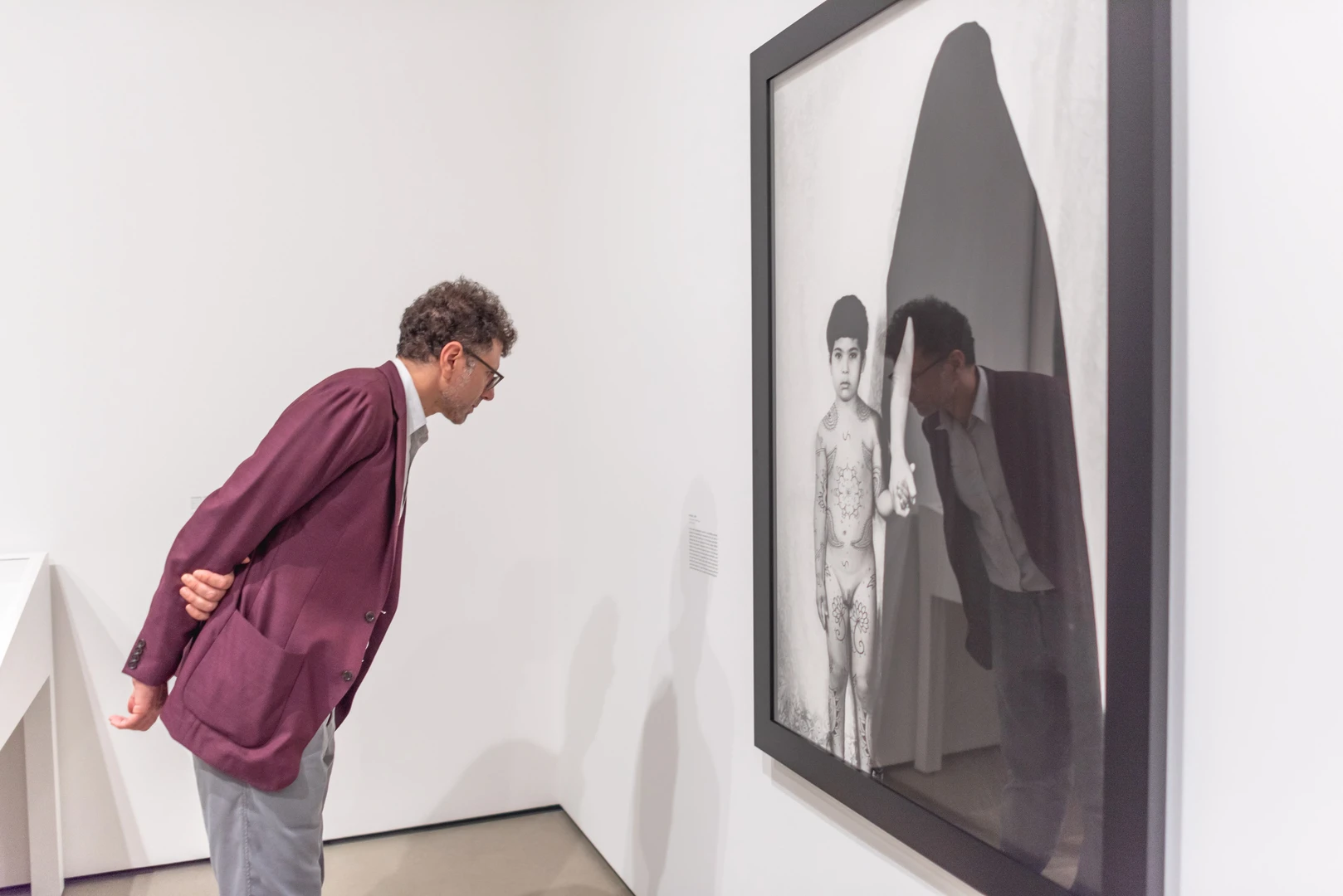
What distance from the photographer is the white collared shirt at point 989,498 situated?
124 cm

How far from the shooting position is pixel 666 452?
2.46 metres

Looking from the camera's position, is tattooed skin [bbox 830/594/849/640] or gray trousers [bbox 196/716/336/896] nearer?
tattooed skin [bbox 830/594/849/640]

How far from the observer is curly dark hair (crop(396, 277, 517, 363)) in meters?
1.92

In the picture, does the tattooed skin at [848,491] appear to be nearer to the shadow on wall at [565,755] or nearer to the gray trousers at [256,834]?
the gray trousers at [256,834]

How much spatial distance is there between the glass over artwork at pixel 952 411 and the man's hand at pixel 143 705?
1228 mm

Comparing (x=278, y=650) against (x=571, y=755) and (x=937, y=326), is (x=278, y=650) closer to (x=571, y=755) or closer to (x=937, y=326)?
(x=937, y=326)

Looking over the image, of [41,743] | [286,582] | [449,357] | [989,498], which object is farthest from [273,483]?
[41,743]

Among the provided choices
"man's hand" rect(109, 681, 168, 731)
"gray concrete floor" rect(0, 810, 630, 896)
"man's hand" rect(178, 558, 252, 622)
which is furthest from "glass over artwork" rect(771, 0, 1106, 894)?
"gray concrete floor" rect(0, 810, 630, 896)

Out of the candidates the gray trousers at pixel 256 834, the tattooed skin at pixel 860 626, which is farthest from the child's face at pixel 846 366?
the gray trousers at pixel 256 834

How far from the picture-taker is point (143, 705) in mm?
1831

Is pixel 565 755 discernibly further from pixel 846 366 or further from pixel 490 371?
pixel 846 366

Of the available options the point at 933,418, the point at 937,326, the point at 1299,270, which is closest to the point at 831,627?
the point at 933,418

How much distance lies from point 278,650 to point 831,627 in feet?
3.25

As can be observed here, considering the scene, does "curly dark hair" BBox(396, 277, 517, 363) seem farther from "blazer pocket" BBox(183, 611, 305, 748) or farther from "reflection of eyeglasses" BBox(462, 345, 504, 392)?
"blazer pocket" BBox(183, 611, 305, 748)
